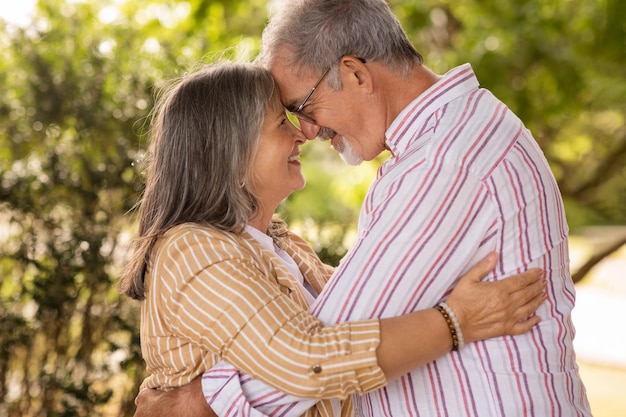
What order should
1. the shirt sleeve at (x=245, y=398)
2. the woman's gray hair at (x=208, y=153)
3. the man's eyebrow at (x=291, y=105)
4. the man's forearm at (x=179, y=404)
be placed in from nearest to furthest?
1. the shirt sleeve at (x=245, y=398)
2. the man's forearm at (x=179, y=404)
3. the woman's gray hair at (x=208, y=153)
4. the man's eyebrow at (x=291, y=105)

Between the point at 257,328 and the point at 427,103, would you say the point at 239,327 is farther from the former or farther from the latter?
the point at 427,103

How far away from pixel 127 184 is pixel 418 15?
240 centimetres

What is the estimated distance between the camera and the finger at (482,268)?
6.44 feet

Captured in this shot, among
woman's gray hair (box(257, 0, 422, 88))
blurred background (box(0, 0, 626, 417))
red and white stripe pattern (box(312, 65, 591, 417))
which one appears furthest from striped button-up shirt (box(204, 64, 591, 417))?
blurred background (box(0, 0, 626, 417))

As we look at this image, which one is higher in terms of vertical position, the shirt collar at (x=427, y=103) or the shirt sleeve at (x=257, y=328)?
the shirt collar at (x=427, y=103)

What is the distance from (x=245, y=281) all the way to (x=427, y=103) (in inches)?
24.8

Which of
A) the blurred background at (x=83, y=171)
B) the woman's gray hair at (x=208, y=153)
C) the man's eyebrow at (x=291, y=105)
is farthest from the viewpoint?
the blurred background at (x=83, y=171)

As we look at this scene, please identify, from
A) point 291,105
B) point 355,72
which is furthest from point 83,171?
point 355,72

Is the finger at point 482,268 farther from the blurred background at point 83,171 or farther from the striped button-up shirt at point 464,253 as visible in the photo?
the blurred background at point 83,171

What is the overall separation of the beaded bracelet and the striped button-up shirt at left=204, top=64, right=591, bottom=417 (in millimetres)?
47

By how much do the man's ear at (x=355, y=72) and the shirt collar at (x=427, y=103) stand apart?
0.13m

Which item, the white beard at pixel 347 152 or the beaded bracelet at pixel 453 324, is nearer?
the beaded bracelet at pixel 453 324

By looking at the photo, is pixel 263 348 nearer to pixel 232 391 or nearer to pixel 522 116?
pixel 232 391

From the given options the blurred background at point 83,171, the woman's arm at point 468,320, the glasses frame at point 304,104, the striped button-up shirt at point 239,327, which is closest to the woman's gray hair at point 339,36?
the glasses frame at point 304,104
